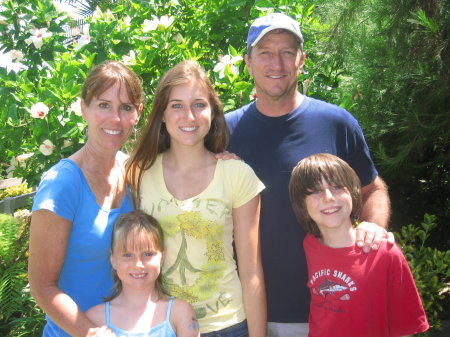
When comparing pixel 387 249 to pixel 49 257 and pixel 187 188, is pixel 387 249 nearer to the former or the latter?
pixel 187 188

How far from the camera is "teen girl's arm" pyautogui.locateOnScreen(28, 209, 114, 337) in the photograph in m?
2.03

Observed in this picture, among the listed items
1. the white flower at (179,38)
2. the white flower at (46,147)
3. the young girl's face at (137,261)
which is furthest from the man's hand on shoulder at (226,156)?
the white flower at (179,38)

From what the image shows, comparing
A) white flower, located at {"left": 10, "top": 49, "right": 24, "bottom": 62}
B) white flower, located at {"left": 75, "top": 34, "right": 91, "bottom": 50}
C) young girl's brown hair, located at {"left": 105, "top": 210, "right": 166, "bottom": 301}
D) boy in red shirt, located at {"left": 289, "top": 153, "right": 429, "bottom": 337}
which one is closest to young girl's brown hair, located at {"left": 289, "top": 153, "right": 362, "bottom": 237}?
boy in red shirt, located at {"left": 289, "top": 153, "right": 429, "bottom": 337}

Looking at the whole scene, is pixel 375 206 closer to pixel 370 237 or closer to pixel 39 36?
pixel 370 237

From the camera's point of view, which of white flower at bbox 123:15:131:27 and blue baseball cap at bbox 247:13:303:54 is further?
white flower at bbox 123:15:131:27

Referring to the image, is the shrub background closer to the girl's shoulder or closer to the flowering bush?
the flowering bush

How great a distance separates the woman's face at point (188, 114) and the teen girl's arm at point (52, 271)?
0.61 meters

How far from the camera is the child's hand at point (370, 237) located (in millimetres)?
2109

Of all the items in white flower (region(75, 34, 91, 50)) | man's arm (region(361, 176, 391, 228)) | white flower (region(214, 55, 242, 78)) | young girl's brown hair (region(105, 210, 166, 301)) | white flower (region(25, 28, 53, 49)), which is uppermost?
white flower (region(25, 28, 53, 49))

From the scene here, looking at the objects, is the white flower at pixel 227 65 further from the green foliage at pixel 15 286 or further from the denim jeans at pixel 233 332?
the green foliage at pixel 15 286

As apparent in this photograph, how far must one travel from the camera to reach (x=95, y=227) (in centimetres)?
217

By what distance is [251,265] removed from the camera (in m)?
2.29

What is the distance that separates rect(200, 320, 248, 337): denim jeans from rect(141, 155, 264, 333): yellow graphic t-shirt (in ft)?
0.06

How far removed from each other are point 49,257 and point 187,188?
24.9 inches
